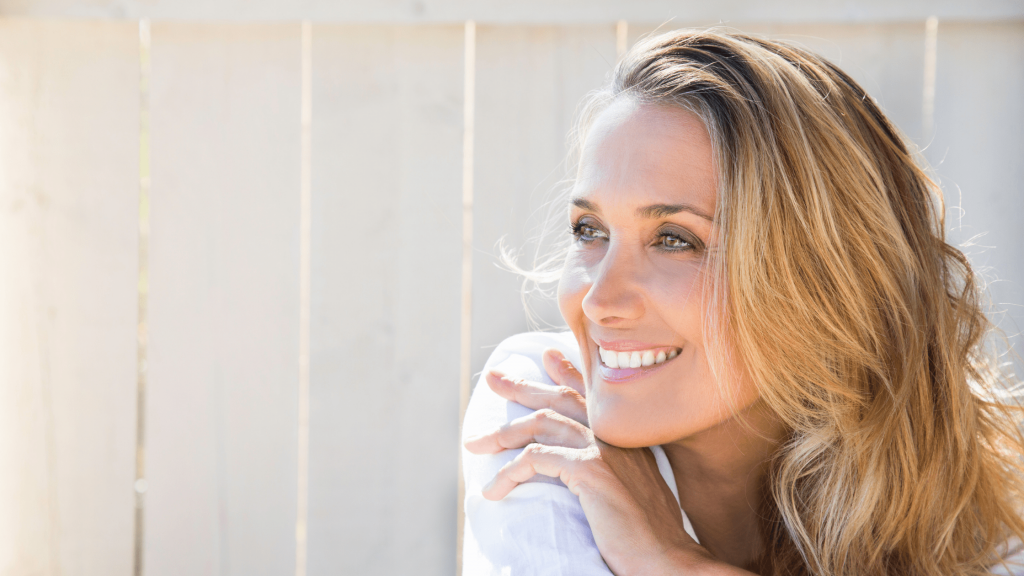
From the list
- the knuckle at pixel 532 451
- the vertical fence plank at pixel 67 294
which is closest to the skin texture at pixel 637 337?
the knuckle at pixel 532 451

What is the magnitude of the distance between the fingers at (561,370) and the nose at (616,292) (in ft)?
0.99

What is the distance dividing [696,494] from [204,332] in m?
1.23

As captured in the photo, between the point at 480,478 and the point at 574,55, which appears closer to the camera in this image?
the point at 480,478

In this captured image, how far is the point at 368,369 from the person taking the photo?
6.59ft

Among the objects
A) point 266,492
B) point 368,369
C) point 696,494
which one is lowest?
point 266,492

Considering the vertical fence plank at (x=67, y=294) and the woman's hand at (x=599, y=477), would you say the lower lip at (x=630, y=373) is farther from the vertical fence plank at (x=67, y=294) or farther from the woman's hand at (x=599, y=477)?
the vertical fence plank at (x=67, y=294)

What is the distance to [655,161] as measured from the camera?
4.09 feet

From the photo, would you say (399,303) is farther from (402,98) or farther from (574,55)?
(574,55)

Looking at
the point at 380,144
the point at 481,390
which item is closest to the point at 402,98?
the point at 380,144

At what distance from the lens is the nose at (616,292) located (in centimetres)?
125

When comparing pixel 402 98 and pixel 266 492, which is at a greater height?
pixel 402 98

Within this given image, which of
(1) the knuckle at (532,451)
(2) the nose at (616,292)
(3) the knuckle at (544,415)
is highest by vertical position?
(2) the nose at (616,292)

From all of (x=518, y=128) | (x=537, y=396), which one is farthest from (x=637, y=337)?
A: (x=518, y=128)

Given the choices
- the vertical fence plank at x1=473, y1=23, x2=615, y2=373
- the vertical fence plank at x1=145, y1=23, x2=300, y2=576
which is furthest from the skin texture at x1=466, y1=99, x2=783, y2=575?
the vertical fence plank at x1=145, y1=23, x2=300, y2=576
